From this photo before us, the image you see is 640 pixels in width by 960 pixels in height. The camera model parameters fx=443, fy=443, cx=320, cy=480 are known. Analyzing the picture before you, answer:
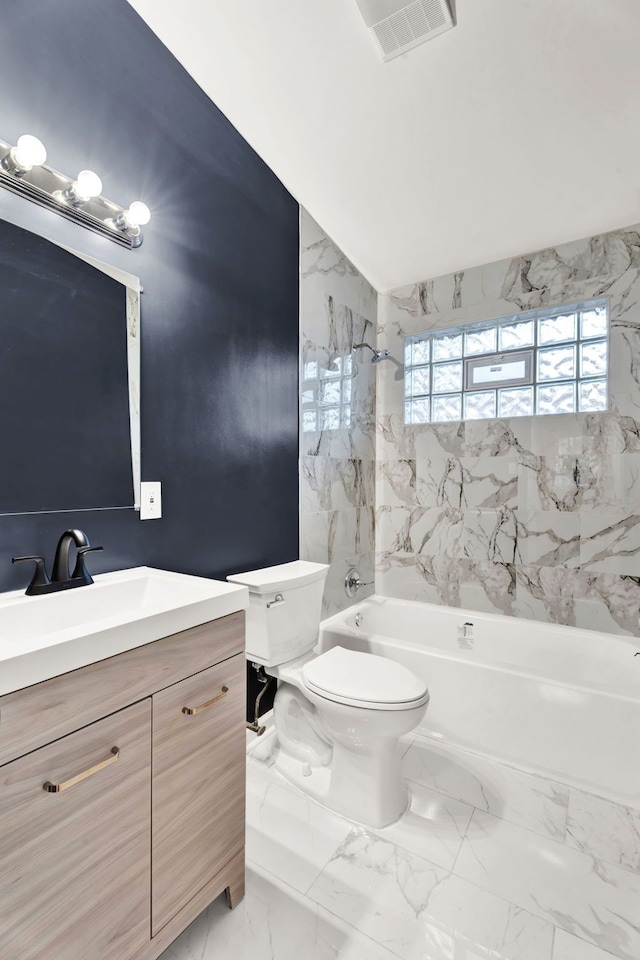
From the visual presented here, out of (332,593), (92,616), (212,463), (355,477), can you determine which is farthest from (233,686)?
(355,477)

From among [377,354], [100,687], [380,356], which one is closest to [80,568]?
[100,687]

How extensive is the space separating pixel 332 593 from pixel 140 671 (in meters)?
1.72

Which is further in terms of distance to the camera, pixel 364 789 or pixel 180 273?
pixel 180 273

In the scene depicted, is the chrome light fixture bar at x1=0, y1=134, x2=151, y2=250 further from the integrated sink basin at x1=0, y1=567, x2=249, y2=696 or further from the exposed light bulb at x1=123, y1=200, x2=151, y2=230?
the integrated sink basin at x1=0, y1=567, x2=249, y2=696

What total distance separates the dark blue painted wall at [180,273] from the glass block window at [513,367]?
107 cm

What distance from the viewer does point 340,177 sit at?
7.09 feet

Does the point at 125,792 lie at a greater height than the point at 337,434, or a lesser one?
lesser

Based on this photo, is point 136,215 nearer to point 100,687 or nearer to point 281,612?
point 100,687

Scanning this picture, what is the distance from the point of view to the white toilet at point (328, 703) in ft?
4.92

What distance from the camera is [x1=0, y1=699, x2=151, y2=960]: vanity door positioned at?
0.73 metres

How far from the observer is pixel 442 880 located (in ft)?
4.32

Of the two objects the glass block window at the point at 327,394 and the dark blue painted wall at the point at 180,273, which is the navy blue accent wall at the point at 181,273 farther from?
the glass block window at the point at 327,394

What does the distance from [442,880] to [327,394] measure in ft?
6.88

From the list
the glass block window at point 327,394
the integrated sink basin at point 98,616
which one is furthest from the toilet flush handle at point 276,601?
the glass block window at point 327,394
